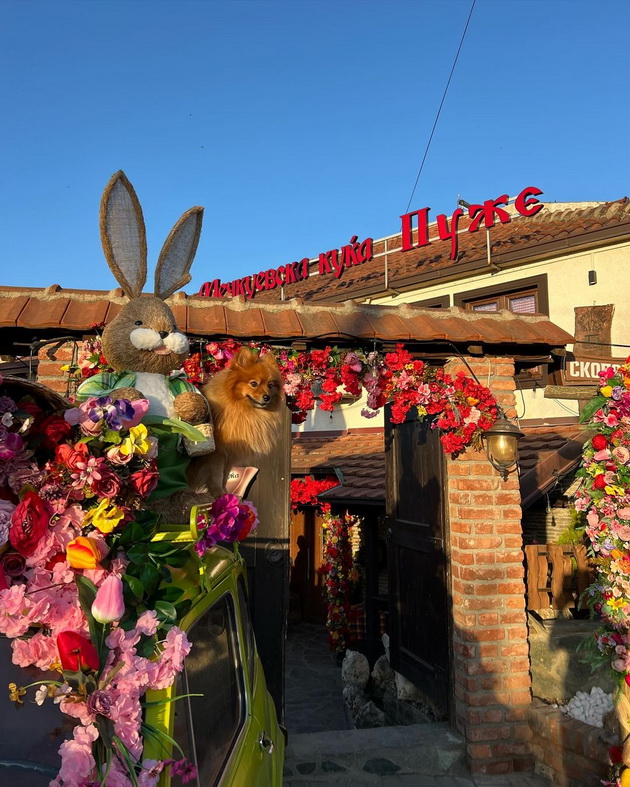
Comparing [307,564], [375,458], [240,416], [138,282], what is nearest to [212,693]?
[240,416]

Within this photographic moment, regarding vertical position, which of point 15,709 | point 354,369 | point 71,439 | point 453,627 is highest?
point 354,369

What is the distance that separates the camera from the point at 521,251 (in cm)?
1083

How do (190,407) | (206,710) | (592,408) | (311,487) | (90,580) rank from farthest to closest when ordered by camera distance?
(311,487)
(592,408)
(190,407)
(206,710)
(90,580)

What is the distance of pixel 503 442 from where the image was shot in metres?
4.60

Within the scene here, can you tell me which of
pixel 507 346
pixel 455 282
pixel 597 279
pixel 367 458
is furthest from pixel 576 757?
pixel 455 282

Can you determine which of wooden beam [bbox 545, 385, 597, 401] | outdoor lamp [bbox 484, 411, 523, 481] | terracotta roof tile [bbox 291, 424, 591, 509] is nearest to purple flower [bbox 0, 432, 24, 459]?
outdoor lamp [bbox 484, 411, 523, 481]

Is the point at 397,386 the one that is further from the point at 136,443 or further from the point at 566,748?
the point at 136,443

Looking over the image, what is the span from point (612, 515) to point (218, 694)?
2704 mm

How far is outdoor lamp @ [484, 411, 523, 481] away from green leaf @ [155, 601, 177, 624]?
3.57 meters

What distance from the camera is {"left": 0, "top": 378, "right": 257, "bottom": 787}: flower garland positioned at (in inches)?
51.2

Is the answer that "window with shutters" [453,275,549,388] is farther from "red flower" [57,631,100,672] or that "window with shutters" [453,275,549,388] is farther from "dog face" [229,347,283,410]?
"red flower" [57,631,100,672]

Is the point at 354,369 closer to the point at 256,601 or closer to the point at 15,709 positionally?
the point at 256,601

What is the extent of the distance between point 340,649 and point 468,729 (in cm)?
528

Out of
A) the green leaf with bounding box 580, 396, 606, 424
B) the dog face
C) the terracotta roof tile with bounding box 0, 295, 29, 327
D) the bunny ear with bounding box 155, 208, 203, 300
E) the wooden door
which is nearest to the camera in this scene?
the dog face
